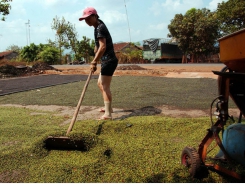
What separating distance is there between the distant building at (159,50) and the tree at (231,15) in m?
6.24

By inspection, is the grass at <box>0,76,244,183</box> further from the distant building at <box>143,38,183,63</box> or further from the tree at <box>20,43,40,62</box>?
the tree at <box>20,43,40,62</box>

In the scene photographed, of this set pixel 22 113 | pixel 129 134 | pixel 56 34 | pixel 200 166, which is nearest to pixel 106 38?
pixel 129 134

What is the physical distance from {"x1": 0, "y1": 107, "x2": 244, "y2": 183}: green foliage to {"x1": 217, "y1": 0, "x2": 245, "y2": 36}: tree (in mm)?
20847

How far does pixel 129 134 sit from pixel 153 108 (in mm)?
1840

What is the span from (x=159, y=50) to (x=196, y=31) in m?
4.73

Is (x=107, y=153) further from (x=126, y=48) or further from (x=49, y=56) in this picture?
(x=126, y=48)

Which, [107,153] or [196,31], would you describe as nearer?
[107,153]

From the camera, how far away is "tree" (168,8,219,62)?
2403 cm

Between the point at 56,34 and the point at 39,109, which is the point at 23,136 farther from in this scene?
the point at 56,34

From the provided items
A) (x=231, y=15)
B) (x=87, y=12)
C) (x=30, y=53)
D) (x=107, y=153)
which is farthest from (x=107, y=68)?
(x=30, y=53)

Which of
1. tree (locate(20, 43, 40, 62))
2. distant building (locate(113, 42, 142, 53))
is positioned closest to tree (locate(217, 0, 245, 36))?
distant building (locate(113, 42, 142, 53))

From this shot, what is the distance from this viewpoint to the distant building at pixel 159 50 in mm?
27812

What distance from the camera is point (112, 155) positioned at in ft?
9.08

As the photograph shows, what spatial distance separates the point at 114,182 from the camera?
7.52 feet
